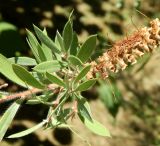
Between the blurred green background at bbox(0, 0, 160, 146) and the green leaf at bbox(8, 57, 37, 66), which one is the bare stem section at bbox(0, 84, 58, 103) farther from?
the blurred green background at bbox(0, 0, 160, 146)

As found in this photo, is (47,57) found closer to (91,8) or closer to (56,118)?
(56,118)

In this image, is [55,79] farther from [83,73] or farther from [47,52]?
[47,52]

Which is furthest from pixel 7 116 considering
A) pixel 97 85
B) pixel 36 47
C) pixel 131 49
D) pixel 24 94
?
pixel 97 85

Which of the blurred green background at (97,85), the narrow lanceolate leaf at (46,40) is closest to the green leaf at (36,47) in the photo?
the narrow lanceolate leaf at (46,40)

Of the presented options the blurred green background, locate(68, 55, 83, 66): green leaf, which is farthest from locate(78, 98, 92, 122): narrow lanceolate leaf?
the blurred green background

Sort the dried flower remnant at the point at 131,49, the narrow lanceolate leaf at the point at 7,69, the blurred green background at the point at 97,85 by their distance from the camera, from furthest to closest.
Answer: the blurred green background at the point at 97,85 < the narrow lanceolate leaf at the point at 7,69 < the dried flower remnant at the point at 131,49

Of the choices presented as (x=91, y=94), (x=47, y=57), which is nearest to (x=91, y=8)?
(x=91, y=94)

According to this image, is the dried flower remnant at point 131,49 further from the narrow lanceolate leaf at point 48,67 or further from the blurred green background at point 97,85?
the blurred green background at point 97,85
